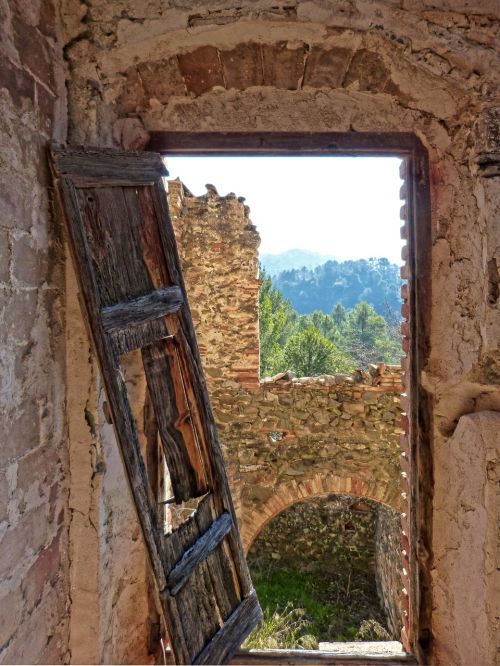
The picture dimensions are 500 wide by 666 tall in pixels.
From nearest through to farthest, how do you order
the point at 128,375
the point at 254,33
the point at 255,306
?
the point at 254,33, the point at 128,375, the point at 255,306

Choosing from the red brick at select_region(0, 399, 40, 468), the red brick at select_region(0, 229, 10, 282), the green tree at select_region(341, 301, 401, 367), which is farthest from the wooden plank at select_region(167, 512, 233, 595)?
the green tree at select_region(341, 301, 401, 367)

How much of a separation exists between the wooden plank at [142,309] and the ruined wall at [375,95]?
617mm

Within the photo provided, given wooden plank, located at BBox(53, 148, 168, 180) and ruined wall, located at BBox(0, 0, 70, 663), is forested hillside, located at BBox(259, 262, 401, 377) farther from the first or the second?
ruined wall, located at BBox(0, 0, 70, 663)

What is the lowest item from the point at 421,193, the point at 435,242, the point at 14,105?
the point at 435,242

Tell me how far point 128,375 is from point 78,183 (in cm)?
74

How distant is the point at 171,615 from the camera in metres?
1.31

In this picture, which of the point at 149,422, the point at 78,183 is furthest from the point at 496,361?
the point at 78,183

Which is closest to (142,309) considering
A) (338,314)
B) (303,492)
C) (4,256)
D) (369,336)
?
(4,256)

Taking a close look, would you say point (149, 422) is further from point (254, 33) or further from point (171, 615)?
point (254, 33)

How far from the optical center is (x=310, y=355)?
51.3ft

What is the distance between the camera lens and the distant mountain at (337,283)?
256ft

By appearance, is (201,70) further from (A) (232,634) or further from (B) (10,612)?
(A) (232,634)

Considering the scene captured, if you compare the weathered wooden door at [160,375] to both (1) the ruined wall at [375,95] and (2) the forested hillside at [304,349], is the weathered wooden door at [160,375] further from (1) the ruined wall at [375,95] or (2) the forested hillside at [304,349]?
(2) the forested hillside at [304,349]

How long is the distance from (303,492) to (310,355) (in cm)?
1026
